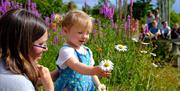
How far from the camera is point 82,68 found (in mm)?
3229

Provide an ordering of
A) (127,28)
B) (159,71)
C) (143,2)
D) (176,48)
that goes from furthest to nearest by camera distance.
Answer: (143,2) → (176,48) → (127,28) → (159,71)

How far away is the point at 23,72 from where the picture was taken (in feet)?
7.06

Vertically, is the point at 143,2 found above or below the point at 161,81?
below

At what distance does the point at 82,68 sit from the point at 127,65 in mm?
3270

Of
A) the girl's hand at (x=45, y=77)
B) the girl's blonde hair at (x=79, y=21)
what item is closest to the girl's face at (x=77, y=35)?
the girl's blonde hair at (x=79, y=21)

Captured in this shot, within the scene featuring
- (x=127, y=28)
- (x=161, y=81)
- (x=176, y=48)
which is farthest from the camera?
(x=176, y=48)

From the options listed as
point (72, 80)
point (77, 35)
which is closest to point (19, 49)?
point (77, 35)

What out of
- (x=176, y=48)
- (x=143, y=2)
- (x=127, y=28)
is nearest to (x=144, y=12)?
(x=143, y=2)

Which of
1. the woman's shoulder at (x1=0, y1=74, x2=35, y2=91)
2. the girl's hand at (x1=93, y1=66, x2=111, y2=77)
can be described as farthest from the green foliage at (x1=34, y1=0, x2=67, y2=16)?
the woman's shoulder at (x1=0, y1=74, x2=35, y2=91)

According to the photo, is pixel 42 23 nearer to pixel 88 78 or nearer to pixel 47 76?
pixel 47 76

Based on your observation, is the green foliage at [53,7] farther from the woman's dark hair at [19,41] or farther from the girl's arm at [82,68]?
the woman's dark hair at [19,41]

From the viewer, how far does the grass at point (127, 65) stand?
5.42m

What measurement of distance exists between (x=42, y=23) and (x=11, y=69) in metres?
0.26

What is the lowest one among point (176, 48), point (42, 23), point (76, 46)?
point (176, 48)
